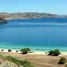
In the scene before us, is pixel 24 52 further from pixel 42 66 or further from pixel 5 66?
pixel 5 66

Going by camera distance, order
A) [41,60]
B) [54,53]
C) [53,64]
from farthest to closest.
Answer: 1. [54,53]
2. [41,60]
3. [53,64]

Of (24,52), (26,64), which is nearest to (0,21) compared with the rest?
(24,52)

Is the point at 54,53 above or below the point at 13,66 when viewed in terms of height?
above

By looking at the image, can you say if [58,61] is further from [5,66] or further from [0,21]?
[0,21]

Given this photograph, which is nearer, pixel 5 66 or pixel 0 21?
pixel 5 66

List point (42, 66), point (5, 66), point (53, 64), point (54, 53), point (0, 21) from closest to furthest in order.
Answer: point (5, 66) → point (42, 66) → point (53, 64) → point (54, 53) → point (0, 21)

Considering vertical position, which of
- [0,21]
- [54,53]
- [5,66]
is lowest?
[5,66]

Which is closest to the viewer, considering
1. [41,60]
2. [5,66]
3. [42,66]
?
[5,66]

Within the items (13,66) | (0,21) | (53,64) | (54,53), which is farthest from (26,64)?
(0,21)

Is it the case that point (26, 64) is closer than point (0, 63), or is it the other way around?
point (0, 63)
